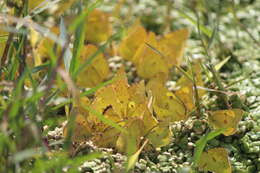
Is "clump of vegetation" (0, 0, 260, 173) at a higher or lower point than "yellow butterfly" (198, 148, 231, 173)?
higher

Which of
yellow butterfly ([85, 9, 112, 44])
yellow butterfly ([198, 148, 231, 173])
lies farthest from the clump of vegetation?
yellow butterfly ([85, 9, 112, 44])

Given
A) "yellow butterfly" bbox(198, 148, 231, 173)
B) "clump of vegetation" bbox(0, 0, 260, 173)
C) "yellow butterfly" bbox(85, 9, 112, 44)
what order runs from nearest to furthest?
"clump of vegetation" bbox(0, 0, 260, 173) < "yellow butterfly" bbox(198, 148, 231, 173) < "yellow butterfly" bbox(85, 9, 112, 44)

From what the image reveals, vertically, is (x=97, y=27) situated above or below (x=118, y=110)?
above

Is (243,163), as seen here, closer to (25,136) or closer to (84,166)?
(84,166)

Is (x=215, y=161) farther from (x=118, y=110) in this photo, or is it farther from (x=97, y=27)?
(x=97, y=27)

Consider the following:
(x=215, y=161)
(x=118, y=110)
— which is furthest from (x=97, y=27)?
(x=215, y=161)

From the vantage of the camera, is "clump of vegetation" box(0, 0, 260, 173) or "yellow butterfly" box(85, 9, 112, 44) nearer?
"clump of vegetation" box(0, 0, 260, 173)

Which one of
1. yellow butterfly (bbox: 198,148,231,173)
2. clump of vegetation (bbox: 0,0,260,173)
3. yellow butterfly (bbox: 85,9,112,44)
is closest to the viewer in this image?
clump of vegetation (bbox: 0,0,260,173)

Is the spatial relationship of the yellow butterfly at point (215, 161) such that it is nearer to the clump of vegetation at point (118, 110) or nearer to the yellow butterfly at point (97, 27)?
the clump of vegetation at point (118, 110)

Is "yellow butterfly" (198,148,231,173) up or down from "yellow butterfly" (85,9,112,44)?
down

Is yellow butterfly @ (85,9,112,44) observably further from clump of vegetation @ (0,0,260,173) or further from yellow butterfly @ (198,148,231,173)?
yellow butterfly @ (198,148,231,173)

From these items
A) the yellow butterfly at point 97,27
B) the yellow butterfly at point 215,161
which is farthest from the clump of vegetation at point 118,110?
the yellow butterfly at point 97,27
